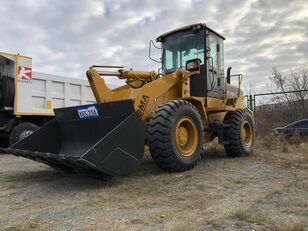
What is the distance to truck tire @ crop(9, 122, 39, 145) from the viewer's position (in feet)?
35.3

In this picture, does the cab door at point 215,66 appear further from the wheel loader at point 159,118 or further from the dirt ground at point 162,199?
the dirt ground at point 162,199

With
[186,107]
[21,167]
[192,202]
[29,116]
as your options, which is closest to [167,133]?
[186,107]

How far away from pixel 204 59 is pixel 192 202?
4.28 metres

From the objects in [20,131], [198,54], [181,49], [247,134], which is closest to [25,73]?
[20,131]

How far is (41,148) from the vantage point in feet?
23.0

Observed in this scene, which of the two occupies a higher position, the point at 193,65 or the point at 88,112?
the point at 193,65

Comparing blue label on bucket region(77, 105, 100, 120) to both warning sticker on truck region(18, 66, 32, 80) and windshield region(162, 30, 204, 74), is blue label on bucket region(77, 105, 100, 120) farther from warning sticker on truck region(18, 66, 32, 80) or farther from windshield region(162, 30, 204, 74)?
warning sticker on truck region(18, 66, 32, 80)

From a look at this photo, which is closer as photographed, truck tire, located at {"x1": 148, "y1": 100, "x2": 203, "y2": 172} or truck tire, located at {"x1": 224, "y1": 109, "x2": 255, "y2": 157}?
truck tire, located at {"x1": 148, "y1": 100, "x2": 203, "y2": 172}

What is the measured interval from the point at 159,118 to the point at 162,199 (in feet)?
5.42

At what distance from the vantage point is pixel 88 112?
6.71 metres

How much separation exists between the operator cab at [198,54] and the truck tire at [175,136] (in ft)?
4.85

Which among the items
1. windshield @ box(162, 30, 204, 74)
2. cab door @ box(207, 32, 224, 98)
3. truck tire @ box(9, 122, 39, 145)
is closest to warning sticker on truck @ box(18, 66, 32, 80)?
truck tire @ box(9, 122, 39, 145)

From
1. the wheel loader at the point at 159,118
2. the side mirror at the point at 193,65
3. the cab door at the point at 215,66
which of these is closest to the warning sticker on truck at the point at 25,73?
the wheel loader at the point at 159,118

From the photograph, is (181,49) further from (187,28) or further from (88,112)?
(88,112)
